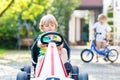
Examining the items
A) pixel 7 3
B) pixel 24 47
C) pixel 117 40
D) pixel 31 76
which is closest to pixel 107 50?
pixel 7 3

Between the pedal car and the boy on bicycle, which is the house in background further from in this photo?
the pedal car

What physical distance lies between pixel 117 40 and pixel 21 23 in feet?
17.7

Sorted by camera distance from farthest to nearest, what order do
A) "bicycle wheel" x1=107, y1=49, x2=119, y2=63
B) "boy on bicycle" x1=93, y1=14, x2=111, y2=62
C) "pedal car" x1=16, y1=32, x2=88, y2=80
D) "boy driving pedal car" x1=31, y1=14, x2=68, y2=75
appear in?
"bicycle wheel" x1=107, y1=49, x2=119, y2=63
"boy on bicycle" x1=93, y1=14, x2=111, y2=62
"boy driving pedal car" x1=31, y1=14, x2=68, y2=75
"pedal car" x1=16, y1=32, x2=88, y2=80

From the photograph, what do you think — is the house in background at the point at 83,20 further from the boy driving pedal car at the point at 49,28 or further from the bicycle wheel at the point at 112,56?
the boy driving pedal car at the point at 49,28

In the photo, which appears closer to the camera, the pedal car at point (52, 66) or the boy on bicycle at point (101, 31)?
the pedal car at point (52, 66)

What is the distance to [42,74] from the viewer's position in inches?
236

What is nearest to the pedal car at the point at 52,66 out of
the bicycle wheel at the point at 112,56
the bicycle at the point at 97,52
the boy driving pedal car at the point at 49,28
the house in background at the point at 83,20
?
the boy driving pedal car at the point at 49,28

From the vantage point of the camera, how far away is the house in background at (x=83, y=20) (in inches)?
1232

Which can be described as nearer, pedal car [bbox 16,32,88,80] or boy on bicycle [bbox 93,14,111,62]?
pedal car [bbox 16,32,88,80]

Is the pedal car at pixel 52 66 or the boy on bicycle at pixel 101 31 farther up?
the boy on bicycle at pixel 101 31

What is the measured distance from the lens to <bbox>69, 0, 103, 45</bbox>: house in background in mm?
31297

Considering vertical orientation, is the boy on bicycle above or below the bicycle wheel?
above

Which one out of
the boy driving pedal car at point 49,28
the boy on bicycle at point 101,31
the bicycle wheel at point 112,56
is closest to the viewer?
the boy driving pedal car at point 49,28

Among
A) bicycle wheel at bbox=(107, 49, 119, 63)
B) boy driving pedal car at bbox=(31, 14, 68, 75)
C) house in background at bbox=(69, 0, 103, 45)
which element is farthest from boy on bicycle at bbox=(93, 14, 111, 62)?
house in background at bbox=(69, 0, 103, 45)
